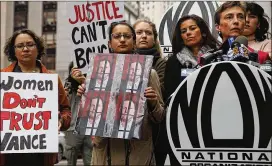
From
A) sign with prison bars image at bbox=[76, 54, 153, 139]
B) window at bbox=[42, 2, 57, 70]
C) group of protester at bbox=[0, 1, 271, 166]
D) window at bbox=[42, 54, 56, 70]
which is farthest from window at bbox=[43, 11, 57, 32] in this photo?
sign with prison bars image at bbox=[76, 54, 153, 139]

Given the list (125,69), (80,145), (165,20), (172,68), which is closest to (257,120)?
(125,69)

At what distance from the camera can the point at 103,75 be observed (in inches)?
109

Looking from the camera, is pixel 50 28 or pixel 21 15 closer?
pixel 50 28

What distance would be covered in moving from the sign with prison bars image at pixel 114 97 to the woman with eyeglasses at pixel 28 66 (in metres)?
0.48

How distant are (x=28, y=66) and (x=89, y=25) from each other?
4.46 feet

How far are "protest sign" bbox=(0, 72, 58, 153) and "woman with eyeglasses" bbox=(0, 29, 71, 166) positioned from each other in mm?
264

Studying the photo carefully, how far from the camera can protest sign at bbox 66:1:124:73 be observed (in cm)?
427

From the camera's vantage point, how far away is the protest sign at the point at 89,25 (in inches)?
168

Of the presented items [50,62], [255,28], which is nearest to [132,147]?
[255,28]

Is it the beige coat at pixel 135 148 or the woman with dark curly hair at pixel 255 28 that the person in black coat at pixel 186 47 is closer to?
the beige coat at pixel 135 148

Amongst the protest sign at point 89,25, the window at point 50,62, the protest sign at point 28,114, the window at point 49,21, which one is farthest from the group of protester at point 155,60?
the window at point 49,21

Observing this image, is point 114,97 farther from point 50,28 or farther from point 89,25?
point 50,28

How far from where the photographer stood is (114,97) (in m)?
2.72

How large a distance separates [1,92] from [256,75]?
Result: 60.1 inches
